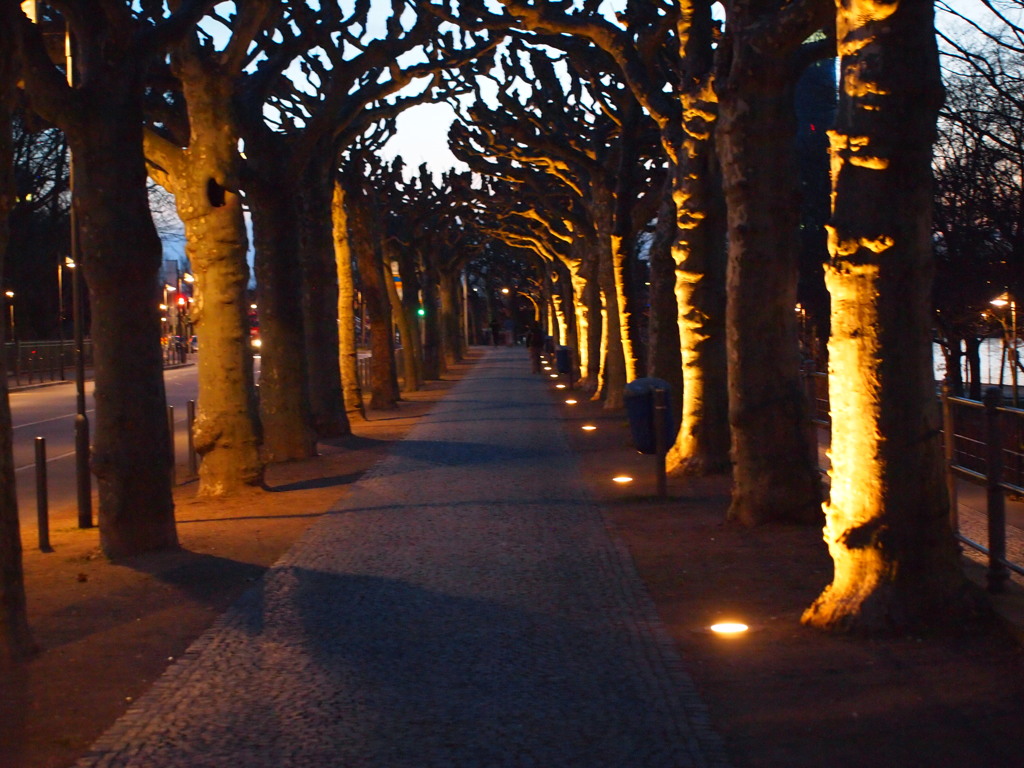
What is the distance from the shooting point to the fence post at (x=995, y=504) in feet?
25.4

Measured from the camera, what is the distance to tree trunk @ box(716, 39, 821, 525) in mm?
11297

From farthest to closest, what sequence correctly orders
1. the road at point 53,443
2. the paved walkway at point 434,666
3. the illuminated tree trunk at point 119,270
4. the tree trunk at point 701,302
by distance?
the road at point 53,443 → the tree trunk at point 701,302 → the illuminated tree trunk at point 119,270 → the paved walkway at point 434,666

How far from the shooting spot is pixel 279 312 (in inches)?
712

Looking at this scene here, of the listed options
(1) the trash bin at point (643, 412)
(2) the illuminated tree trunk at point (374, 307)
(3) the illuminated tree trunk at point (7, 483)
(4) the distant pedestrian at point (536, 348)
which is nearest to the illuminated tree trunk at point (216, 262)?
(1) the trash bin at point (643, 412)

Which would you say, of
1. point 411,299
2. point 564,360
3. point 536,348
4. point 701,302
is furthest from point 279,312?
point 536,348

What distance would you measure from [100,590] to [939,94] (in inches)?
251

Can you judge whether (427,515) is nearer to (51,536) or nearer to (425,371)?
(51,536)

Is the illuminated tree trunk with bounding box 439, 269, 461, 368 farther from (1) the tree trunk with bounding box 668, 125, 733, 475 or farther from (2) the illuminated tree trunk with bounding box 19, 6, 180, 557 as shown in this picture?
(2) the illuminated tree trunk with bounding box 19, 6, 180, 557

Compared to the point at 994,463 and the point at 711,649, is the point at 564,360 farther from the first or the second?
the point at 711,649

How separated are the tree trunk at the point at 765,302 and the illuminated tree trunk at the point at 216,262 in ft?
17.7

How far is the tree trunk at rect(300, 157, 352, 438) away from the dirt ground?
316 inches

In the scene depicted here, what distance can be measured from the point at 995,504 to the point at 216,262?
8.78 meters

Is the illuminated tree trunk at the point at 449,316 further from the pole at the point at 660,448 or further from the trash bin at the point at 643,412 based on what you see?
the pole at the point at 660,448

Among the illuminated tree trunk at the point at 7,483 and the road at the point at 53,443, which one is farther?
the road at the point at 53,443
